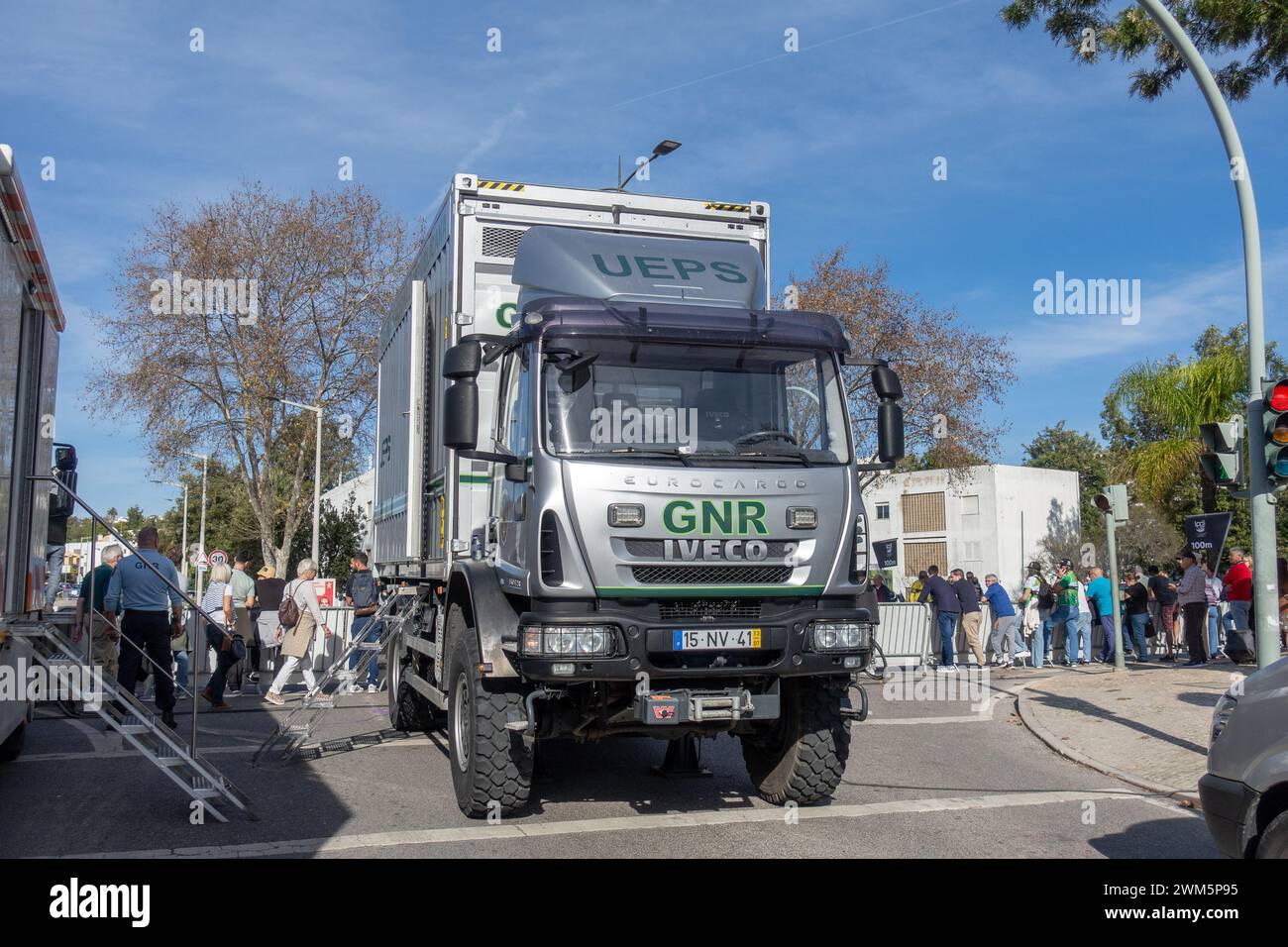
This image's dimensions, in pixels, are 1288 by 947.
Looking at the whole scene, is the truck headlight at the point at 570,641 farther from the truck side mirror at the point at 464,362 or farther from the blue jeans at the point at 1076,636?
the blue jeans at the point at 1076,636

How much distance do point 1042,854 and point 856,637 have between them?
5.08 ft

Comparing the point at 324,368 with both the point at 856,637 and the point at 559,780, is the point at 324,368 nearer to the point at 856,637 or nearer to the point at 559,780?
the point at 559,780

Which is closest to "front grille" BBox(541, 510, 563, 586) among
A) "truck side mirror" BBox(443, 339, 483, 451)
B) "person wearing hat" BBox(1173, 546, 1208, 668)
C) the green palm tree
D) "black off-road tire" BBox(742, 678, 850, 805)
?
"truck side mirror" BBox(443, 339, 483, 451)

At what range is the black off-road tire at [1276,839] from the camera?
4301 mm

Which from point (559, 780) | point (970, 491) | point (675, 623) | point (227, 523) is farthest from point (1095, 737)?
point (227, 523)

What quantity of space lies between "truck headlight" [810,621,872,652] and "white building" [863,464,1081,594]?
44.0m

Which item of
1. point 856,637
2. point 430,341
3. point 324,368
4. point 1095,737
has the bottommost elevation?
point 1095,737

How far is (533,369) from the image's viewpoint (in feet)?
22.1

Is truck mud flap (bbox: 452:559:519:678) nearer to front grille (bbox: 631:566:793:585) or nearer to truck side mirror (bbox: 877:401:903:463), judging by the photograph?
front grille (bbox: 631:566:793:585)

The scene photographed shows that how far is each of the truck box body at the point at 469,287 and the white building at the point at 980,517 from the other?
4195cm

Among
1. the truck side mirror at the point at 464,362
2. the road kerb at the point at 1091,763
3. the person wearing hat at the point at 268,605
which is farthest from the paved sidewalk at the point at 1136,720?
the person wearing hat at the point at 268,605

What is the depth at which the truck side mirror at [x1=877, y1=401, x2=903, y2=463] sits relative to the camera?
23.6ft

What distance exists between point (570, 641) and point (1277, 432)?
5.96 m
